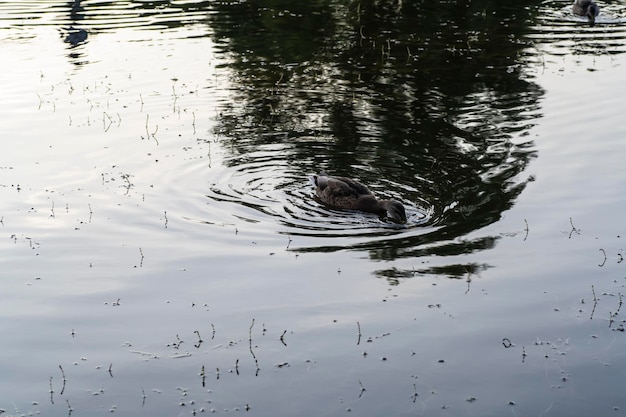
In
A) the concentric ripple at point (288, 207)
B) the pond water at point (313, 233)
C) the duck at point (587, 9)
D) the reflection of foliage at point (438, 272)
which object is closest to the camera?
the pond water at point (313, 233)

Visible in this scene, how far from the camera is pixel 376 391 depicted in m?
8.61

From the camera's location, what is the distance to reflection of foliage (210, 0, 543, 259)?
571 inches

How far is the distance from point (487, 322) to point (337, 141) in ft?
22.6

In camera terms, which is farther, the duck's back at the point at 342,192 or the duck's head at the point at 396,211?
the duck's back at the point at 342,192

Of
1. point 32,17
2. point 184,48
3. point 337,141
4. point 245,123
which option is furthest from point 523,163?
point 32,17

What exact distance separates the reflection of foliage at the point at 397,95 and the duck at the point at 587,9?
1.43 metres

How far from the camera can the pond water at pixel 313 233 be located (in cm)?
887

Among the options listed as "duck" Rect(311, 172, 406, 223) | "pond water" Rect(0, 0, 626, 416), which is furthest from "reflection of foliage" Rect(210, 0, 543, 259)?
"duck" Rect(311, 172, 406, 223)

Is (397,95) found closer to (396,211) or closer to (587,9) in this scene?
(396,211)

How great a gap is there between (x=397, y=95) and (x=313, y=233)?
778 cm

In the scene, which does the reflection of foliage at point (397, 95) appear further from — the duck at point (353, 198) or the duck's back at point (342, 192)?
the duck's back at point (342, 192)

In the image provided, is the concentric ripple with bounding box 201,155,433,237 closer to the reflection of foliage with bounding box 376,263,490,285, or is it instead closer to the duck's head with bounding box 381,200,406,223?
the duck's head with bounding box 381,200,406,223

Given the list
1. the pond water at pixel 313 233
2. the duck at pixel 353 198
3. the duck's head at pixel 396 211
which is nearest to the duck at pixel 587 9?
the pond water at pixel 313 233

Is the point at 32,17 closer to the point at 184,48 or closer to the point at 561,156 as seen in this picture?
the point at 184,48
